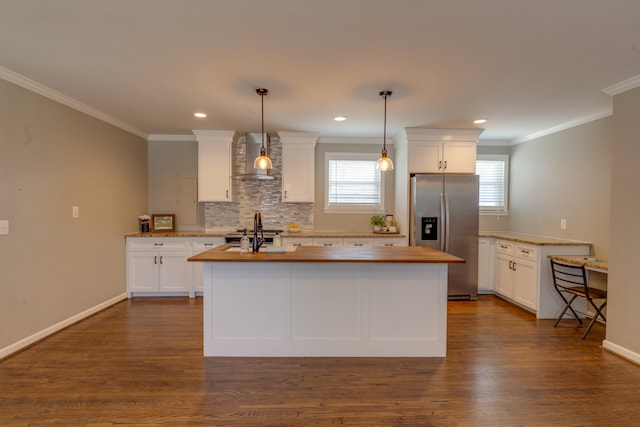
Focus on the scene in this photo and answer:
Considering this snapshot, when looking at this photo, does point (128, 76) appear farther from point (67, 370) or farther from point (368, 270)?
point (368, 270)

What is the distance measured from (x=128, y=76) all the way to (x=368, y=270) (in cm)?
272

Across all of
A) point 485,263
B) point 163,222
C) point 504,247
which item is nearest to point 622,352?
point 504,247

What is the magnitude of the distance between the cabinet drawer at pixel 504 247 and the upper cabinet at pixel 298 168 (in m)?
2.84

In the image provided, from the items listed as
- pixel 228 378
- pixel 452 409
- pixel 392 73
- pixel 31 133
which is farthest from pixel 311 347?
pixel 31 133

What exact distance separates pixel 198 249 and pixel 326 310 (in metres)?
2.55

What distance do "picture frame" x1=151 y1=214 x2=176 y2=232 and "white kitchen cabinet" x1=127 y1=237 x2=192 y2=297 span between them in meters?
0.46

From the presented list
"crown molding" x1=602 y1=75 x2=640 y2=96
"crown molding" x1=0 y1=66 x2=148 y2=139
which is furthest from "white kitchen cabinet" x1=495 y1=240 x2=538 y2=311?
"crown molding" x1=0 y1=66 x2=148 y2=139

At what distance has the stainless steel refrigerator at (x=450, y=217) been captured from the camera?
4.28 meters

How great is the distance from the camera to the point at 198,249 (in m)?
4.44

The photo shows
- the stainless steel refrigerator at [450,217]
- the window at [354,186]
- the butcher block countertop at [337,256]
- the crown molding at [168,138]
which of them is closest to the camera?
the butcher block countertop at [337,256]

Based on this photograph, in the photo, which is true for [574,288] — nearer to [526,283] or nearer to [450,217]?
[526,283]

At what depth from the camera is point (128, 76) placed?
8.79 ft

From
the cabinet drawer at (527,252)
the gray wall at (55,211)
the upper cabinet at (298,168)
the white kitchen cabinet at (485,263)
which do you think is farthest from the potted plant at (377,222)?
the gray wall at (55,211)

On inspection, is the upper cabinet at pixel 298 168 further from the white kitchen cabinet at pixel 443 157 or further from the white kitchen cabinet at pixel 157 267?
the white kitchen cabinet at pixel 157 267
